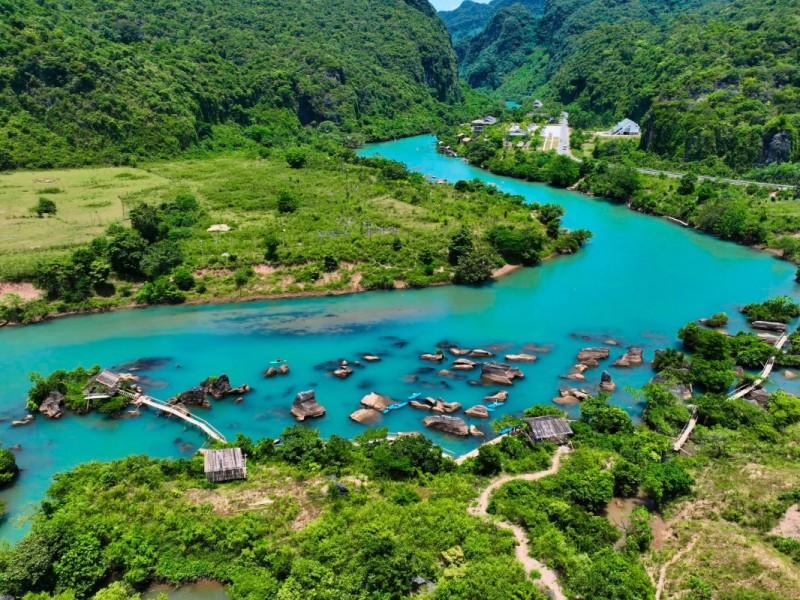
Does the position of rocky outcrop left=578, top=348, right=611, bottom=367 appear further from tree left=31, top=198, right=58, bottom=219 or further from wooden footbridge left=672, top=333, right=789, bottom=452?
tree left=31, top=198, right=58, bottom=219

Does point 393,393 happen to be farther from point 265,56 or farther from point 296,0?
point 296,0

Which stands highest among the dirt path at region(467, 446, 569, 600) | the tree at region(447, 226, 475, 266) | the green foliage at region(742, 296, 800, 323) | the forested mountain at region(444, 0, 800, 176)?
the forested mountain at region(444, 0, 800, 176)

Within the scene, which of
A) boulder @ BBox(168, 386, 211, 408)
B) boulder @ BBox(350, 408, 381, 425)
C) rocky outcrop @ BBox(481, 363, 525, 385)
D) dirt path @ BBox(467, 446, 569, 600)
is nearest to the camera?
dirt path @ BBox(467, 446, 569, 600)

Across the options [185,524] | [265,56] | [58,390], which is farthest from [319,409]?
[265,56]

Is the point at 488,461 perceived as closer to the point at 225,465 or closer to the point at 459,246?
Result: the point at 225,465

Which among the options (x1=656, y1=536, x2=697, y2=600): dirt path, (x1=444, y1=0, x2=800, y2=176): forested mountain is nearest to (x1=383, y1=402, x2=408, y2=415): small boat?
(x1=656, y1=536, x2=697, y2=600): dirt path

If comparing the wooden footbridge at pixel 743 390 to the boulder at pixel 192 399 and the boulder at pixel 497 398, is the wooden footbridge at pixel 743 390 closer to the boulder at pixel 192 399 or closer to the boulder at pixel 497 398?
the boulder at pixel 497 398

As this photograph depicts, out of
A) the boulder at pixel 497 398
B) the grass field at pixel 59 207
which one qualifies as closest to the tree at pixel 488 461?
the boulder at pixel 497 398
